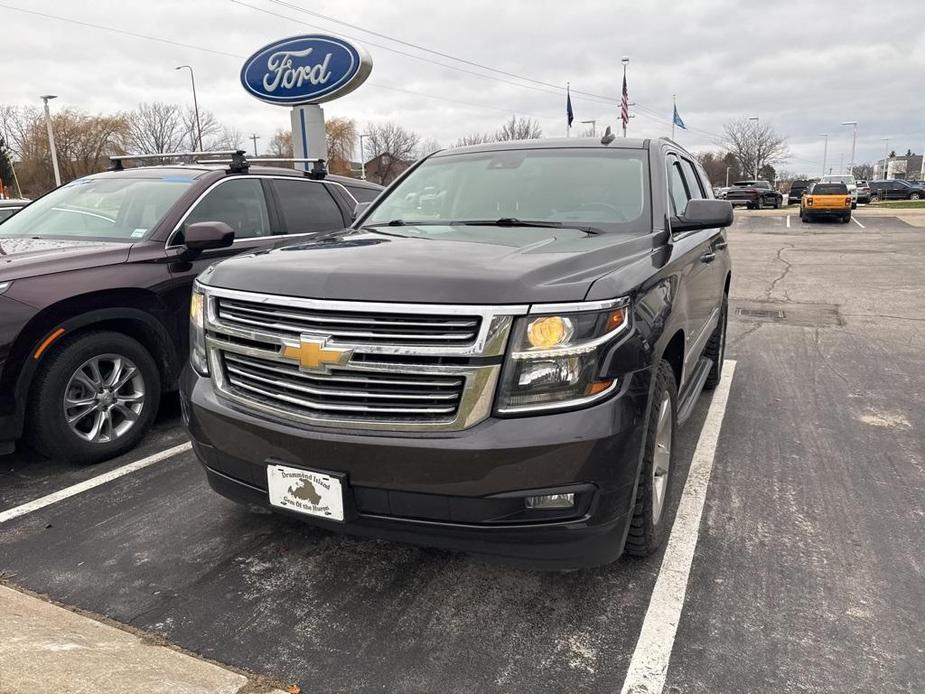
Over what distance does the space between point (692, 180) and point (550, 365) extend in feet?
11.1

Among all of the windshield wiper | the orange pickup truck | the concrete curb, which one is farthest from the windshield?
the orange pickup truck

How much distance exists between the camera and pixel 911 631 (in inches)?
99.7

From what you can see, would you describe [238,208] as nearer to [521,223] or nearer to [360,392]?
[521,223]

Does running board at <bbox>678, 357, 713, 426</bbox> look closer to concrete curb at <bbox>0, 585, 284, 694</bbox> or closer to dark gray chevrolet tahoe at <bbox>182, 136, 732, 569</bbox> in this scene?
dark gray chevrolet tahoe at <bbox>182, 136, 732, 569</bbox>

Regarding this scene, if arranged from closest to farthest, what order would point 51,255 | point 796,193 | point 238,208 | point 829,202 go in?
point 51,255 → point 238,208 → point 829,202 → point 796,193

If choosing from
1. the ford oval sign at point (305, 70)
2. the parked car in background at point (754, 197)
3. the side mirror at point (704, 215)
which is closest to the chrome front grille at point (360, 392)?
the side mirror at point (704, 215)

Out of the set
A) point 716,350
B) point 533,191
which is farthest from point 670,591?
point 716,350

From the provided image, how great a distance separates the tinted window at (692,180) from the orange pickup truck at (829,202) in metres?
26.3

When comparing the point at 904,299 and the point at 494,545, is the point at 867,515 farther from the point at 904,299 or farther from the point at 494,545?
the point at 904,299

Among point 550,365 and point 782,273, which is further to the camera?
point 782,273

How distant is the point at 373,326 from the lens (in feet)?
7.68

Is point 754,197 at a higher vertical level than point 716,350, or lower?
higher

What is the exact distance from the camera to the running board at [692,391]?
3.68m

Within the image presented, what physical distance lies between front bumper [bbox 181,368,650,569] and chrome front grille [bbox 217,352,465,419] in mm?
82
